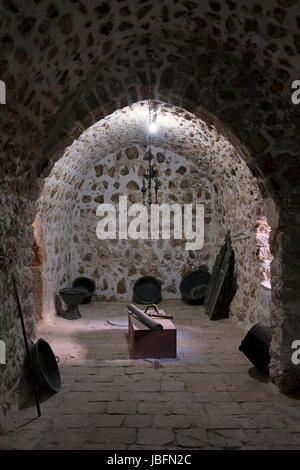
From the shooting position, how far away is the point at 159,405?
352 cm

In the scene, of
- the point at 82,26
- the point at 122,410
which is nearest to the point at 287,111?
the point at 82,26

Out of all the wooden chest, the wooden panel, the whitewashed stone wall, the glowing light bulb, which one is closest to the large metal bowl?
the wooden chest

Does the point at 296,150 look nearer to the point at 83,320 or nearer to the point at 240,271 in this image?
the point at 240,271

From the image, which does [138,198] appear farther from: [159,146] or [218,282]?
[218,282]

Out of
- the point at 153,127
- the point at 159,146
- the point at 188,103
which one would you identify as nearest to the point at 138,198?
the point at 159,146

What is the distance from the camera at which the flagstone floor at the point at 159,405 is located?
2891 millimetres

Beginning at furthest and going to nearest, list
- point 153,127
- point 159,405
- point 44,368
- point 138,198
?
point 138,198
point 153,127
point 44,368
point 159,405

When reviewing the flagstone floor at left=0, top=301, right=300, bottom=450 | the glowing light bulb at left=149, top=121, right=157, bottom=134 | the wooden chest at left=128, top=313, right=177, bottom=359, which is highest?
the glowing light bulb at left=149, top=121, right=157, bottom=134

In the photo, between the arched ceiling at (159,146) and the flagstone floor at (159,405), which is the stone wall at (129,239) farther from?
the flagstone floor at (159,405)

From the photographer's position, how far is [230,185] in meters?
6.49

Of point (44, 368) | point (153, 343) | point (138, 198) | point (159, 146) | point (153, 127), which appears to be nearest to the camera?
point (44, 368)

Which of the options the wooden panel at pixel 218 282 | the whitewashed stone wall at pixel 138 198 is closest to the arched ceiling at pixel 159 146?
the whitewashed stone wall at pixel 138 198

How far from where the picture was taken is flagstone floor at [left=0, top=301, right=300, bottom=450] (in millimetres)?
2891

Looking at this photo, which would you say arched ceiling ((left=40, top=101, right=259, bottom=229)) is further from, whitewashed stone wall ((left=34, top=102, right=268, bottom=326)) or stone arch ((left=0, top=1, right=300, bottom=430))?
stone arch ((left=0, top=1, right=300, bottom=430))
